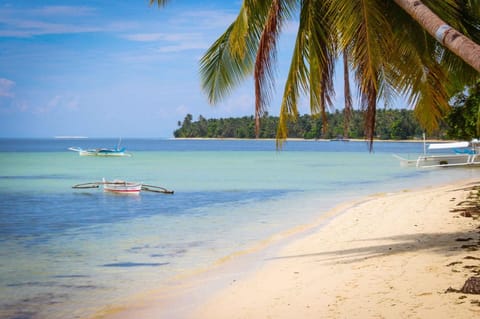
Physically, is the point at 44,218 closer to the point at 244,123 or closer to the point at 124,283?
the point at 124,283

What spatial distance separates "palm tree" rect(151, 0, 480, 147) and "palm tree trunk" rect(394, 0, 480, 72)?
0.06 metres

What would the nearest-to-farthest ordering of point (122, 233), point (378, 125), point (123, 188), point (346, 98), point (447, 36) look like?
point (447, 36), point (346, 98), point (122, 233), point (123, 188), point (378, 125)

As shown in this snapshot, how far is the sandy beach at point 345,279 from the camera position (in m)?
5.80

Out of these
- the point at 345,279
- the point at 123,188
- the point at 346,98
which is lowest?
the point at 123,188

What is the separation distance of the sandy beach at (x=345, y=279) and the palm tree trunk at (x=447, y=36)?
2262 mm

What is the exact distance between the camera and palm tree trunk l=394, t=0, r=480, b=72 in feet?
14.1

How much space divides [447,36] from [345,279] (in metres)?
3.51

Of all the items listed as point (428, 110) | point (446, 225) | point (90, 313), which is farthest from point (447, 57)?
point (90, 313)

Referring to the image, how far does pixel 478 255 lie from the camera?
7.44 metres

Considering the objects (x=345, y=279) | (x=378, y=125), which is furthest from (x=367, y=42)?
(x=378, y=125)

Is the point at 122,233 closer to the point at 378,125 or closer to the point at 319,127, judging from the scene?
the point at 378,125

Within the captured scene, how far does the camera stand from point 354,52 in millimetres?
5730

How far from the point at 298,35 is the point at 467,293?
3.47m

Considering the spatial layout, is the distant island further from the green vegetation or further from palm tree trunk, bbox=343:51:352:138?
palm tree trunk, bbox=343:51:352:138
